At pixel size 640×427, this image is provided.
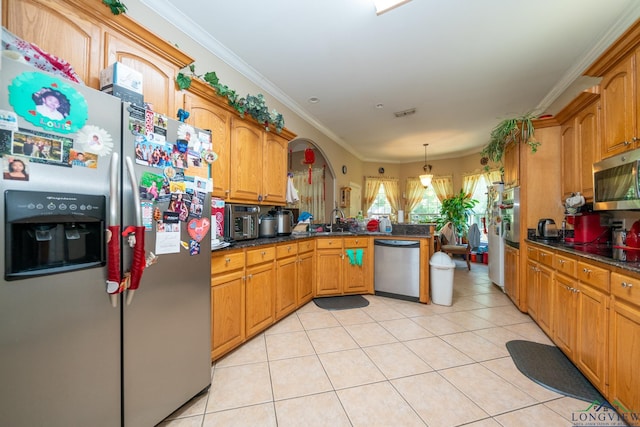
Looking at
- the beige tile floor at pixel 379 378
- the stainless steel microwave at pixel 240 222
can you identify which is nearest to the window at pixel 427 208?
the beige tile floor at pixel 379 378

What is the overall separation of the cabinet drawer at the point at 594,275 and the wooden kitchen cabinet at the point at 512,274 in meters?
1.39

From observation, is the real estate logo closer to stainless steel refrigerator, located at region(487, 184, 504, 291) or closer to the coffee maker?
the coffee maker

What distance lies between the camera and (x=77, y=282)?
1000 mm

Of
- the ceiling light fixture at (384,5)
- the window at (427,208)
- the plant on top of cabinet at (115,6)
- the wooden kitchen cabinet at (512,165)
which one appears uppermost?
the ceiling light fixture at (384,5)

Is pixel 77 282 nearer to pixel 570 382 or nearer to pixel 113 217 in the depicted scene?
pixel 113 217

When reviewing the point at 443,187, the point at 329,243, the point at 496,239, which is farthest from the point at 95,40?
the point at 443,187

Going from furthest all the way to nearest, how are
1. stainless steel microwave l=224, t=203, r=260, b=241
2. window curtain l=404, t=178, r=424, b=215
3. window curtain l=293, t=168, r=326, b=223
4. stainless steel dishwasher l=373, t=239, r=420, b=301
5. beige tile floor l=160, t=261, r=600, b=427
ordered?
window curtain l=404, t=178, r=424, b=215, window curtain l=293, t=168, r=326, b=223, stainless steel dishwasher l=373, t=239, r=420, b=301, stainless steel microwave l=224, t=203, r=260, b=241, beige tile floor l=160, t=261, r=600, b=427

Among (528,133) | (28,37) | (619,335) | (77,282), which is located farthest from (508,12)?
(77,282)

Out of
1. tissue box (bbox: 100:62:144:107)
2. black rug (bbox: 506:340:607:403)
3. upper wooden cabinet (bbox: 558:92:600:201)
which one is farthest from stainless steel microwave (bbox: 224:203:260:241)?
upper wooden cabinet (bbox: 558:92:600:201)

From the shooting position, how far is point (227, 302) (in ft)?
6.55

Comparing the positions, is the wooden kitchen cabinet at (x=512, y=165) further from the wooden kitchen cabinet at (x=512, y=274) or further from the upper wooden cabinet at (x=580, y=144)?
the wooden kitchen cabinet at (x=512, y=274)

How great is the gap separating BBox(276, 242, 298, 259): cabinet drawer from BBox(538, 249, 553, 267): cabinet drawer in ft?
8.01

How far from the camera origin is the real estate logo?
1.32m

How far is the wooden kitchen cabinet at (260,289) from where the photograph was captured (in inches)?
87.6
